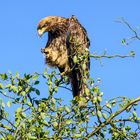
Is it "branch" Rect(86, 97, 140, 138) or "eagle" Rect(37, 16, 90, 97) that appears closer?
"branch" Rect(86, 97, 140, 138)

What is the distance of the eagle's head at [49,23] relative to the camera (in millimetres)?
9289

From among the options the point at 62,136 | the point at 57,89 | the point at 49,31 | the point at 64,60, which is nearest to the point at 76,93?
the point at 64,60

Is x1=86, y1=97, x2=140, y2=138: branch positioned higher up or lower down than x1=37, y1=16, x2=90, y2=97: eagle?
lower down

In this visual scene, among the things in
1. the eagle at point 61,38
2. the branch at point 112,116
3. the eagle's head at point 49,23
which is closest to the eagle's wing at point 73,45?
the eagle at point 61,38

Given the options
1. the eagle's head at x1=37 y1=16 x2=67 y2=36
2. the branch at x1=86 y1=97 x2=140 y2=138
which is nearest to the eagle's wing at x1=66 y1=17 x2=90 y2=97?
the eagle's head at x1=37 y1=16 x2=67 y2=36

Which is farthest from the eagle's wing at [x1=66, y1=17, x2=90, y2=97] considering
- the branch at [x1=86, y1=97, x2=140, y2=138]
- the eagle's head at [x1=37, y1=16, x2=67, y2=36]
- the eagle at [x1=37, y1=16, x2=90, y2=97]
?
the branch at [x1=86, y1=97, x2=140, y2=138]

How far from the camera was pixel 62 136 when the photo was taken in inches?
175

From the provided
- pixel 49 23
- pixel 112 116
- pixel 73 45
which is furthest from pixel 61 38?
pixel 112 116

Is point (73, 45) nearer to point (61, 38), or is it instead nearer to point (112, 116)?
point (61, 38)

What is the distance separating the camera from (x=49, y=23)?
9.59 meters

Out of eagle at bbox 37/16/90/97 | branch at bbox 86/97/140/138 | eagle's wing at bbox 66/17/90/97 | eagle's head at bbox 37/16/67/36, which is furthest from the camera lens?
eagle's head at bbox 37/16/67/36

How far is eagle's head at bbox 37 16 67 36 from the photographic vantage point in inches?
366

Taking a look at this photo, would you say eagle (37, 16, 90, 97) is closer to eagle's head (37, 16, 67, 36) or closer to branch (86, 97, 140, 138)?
eagle's head (37, 16, 67, 36)

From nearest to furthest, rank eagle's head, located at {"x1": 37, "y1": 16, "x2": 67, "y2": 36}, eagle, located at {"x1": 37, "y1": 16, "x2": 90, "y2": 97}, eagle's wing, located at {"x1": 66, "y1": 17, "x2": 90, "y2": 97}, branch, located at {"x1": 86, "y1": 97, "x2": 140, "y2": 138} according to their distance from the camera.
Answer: branch, located at {"x1": 86, "y1": 97, "x2": 140, "y2": 138} < eagle's wing, located at {"x1": 66, "y1": 17, "x2": 90, "y2": 97} < eagle, located at {"x1": 37, "y1": 16, "x2": 90, "y2": 97} < eagle's head, located at {"x1": 37, "y1": 16, "x2": 67, "y2": 36}
